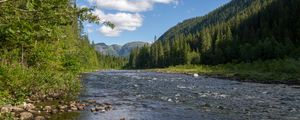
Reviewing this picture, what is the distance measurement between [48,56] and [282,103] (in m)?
18.4

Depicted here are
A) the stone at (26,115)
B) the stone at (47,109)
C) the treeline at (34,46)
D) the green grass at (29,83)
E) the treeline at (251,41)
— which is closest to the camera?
the treeline at (34,46)

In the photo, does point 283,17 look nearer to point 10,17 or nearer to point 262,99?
point 262,99

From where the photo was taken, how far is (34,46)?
29.8 metres

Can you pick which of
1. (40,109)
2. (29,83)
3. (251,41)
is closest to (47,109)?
(40,109)

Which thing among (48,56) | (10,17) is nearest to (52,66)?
(48,56)

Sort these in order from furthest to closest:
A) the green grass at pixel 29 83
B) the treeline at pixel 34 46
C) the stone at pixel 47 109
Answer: the stone at pixel 47 109
the green grass at pixel 29 83
the treeline at pixel 34 46

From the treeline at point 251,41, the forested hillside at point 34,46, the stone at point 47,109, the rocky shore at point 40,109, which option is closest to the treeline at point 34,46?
the forested hillside at point 34,46

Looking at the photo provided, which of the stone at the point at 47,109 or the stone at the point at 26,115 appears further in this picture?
the stone at the point at 47,109

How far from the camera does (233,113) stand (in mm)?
21891

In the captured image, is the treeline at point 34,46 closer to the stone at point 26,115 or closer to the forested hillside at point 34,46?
the forested hillside at point 34,46

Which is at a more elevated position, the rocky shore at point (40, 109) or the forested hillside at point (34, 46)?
the forested hillside at point (34, 46)

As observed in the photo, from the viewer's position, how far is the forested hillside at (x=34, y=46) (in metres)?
8.67

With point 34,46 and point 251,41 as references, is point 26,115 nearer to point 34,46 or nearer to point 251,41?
point 34,46

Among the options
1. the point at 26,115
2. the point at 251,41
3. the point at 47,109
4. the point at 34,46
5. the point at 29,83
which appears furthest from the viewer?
the point at 251,41
